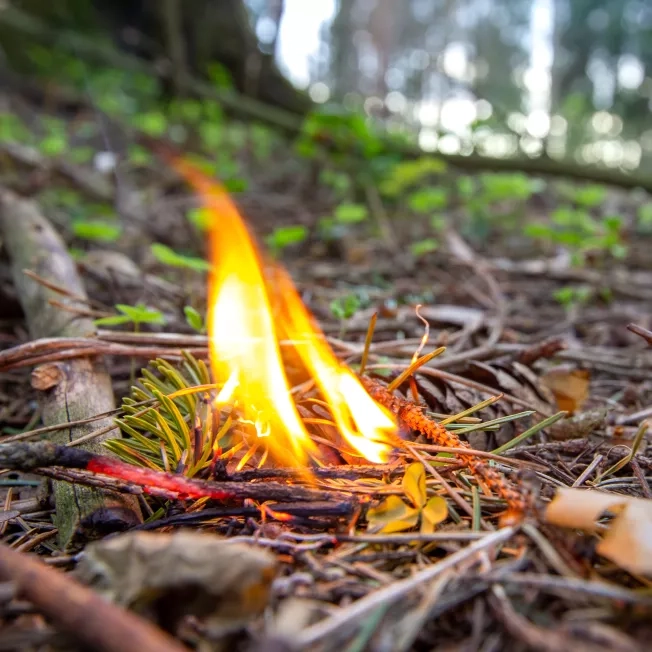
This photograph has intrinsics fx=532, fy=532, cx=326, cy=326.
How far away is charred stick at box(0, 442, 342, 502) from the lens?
3.02ft

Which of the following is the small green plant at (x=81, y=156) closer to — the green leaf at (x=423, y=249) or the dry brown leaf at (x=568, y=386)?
the green leaf at (x=423, y=249)

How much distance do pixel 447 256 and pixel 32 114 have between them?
5308 mm

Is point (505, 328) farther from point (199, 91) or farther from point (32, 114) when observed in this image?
point (32, 114)

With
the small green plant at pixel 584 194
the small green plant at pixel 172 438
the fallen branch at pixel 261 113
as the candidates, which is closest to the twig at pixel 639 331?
the small green plant at pixel 172 438

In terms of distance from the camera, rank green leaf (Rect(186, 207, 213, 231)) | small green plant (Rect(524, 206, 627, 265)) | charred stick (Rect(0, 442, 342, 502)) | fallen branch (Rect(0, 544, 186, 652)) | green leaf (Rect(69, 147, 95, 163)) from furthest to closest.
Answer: green leaf (Rect(69, 147, 95, 163)) < green leaf (Rect(186, 207, 213, 231)) < small green plant (Rect(524, 206, 627, 265)) < charred stick (Rect(0, 442, 342, 502)) < fallen branch (Rect(0, 544, 186, 652))

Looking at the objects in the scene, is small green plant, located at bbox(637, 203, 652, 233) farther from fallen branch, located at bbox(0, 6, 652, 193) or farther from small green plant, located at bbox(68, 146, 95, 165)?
small green plant, located at bbox(68, 146, 95, 165)

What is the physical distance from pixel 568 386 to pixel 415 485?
31.4 inches

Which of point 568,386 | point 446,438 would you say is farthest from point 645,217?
point 446,438

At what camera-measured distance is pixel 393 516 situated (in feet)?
3.14

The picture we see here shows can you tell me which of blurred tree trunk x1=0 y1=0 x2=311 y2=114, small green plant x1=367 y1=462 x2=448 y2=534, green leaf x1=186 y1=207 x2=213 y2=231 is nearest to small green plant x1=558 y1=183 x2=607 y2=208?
green leaf x1=186 y1=207 x2=213 y2=231

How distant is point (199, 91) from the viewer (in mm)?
5770

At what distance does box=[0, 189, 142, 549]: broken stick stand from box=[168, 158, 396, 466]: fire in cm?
30

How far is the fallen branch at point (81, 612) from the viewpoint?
608mm

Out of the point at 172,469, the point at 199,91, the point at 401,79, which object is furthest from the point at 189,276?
the point at 401,79
